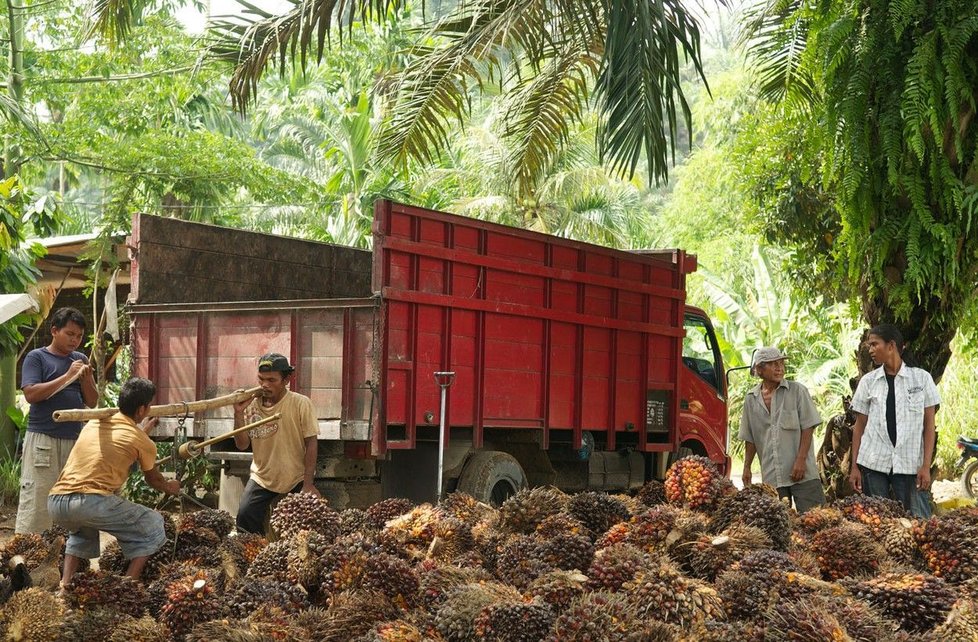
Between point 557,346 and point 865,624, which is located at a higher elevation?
point 557,346

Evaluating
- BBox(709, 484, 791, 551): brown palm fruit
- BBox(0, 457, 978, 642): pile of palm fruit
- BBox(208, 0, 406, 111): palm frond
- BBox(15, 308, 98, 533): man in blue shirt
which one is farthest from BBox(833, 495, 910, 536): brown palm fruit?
BBox(208, 0, 406, 111): palm frond

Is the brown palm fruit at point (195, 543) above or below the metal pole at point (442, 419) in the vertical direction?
below

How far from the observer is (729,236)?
28594 mm

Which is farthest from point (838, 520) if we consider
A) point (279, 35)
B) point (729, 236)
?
point (729, 236)

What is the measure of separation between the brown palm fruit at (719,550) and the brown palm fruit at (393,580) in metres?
1.01

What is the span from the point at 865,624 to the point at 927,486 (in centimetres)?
394

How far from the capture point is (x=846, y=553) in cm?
429

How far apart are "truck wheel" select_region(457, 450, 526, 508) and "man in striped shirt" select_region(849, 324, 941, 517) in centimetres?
269

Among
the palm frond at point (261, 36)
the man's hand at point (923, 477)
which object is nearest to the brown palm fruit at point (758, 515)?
the man's hand at point (923, 477)

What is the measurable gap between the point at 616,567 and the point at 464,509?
152 cm

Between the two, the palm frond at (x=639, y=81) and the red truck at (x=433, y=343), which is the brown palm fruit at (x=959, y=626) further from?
A: the palm frond at (x=639, y=81)

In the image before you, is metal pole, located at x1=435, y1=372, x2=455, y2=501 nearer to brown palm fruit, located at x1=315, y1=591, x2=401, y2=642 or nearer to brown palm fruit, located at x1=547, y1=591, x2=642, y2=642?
brown palm fruit, located at x1=315, y1=591, x2=401, y2=642

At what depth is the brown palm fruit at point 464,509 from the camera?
4.87 metres

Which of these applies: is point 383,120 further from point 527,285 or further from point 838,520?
point 838,520
